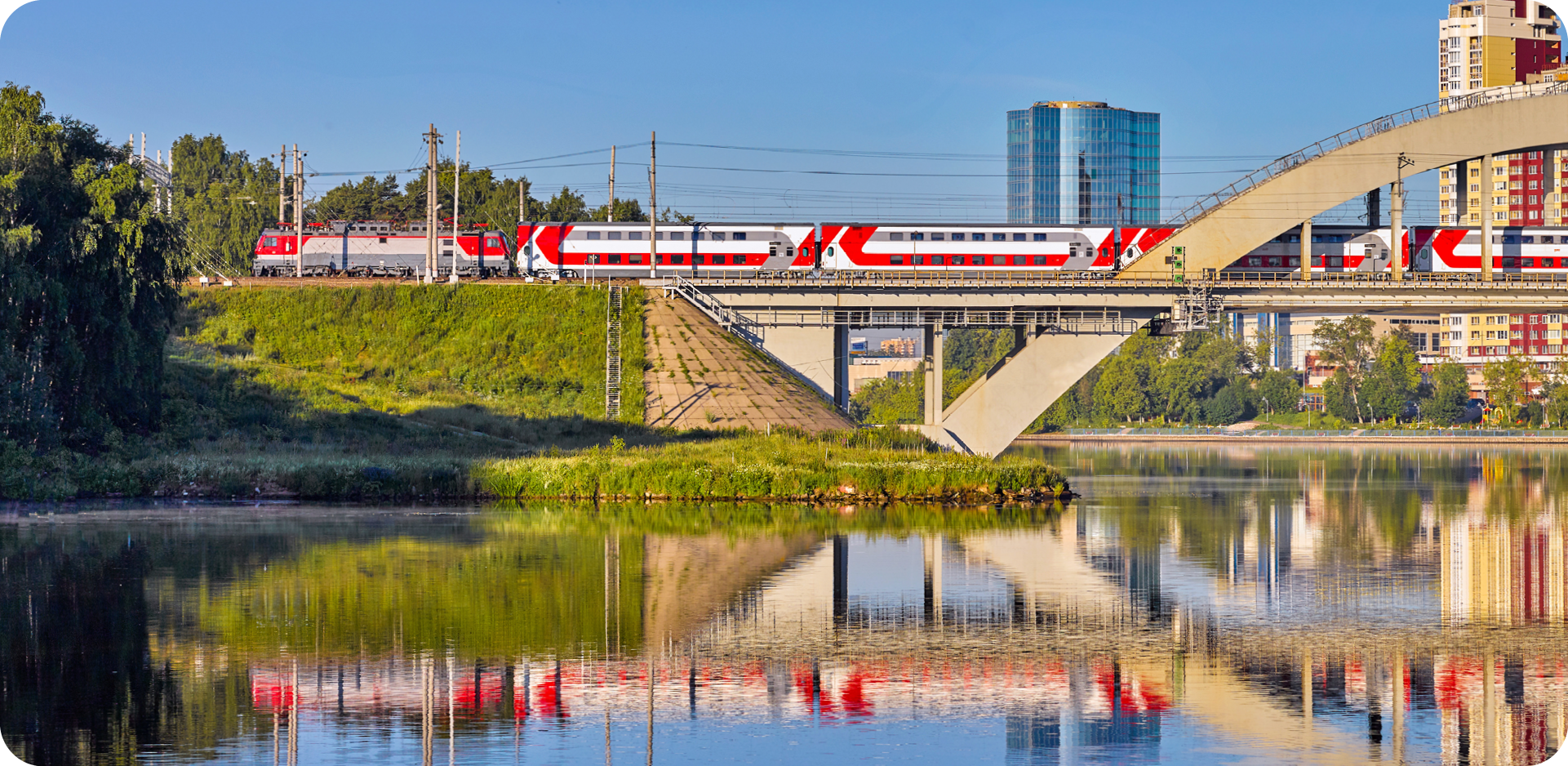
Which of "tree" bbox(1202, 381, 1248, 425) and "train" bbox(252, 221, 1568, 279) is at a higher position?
"train" bbox(252, 221, 1568, 279)

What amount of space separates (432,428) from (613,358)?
481 inches

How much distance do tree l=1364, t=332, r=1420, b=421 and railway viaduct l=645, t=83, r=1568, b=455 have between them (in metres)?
92.0

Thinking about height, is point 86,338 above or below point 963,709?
above

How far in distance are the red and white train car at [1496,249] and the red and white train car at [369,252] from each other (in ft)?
177

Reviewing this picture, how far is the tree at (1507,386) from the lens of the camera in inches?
6344

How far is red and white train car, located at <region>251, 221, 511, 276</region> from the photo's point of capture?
9262 centimetres

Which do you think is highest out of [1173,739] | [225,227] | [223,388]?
[225,227]

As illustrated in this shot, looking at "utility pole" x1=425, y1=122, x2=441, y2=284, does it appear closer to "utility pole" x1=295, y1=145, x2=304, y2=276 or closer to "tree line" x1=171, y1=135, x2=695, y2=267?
"utility pole" x1=295, y1=145, x2=304, y2=276

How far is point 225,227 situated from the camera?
13488 centimetres

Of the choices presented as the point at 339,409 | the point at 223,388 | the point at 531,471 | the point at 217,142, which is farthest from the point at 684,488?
the point at 217,142

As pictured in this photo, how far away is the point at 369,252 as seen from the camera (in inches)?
3691

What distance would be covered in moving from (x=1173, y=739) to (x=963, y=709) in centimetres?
301

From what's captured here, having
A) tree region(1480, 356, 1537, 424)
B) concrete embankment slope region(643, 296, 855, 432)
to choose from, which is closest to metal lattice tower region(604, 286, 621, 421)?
concrete embankment slope region(643, 296, 855, 432)

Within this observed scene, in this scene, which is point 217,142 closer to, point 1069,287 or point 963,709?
point 1069,287
